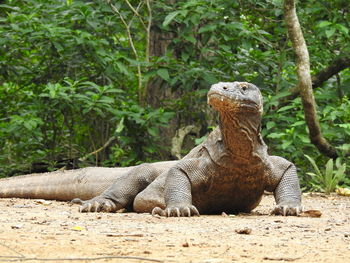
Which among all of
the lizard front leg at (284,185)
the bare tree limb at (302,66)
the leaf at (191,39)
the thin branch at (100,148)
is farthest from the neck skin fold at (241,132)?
the thin branch at (100,148)

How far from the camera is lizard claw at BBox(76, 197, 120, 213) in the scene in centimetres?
476

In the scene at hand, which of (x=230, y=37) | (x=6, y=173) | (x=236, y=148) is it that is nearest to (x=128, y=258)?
(x=236, y=148)

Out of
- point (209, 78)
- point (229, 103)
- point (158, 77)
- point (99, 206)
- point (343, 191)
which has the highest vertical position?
point (229, 103)

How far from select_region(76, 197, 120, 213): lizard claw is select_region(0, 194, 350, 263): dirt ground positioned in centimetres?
46

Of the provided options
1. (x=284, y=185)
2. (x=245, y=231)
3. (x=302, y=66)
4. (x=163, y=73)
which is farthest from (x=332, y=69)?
(x=245, y=231)

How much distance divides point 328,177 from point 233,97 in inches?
122

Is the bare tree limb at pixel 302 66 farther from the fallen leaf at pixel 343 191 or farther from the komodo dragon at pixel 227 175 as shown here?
the komodo dragon at pixel 227 175

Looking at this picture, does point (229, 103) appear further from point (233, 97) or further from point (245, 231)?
point (245, 231)

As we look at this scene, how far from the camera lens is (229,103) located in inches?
164

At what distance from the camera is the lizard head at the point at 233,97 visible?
414 centimetres

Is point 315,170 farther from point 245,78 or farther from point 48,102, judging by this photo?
point 48,102

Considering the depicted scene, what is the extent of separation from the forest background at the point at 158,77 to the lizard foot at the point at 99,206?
224cm

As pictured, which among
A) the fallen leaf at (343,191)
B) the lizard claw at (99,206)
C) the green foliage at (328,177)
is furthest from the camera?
the green foliage at (328,177)

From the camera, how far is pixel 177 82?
308 inches
